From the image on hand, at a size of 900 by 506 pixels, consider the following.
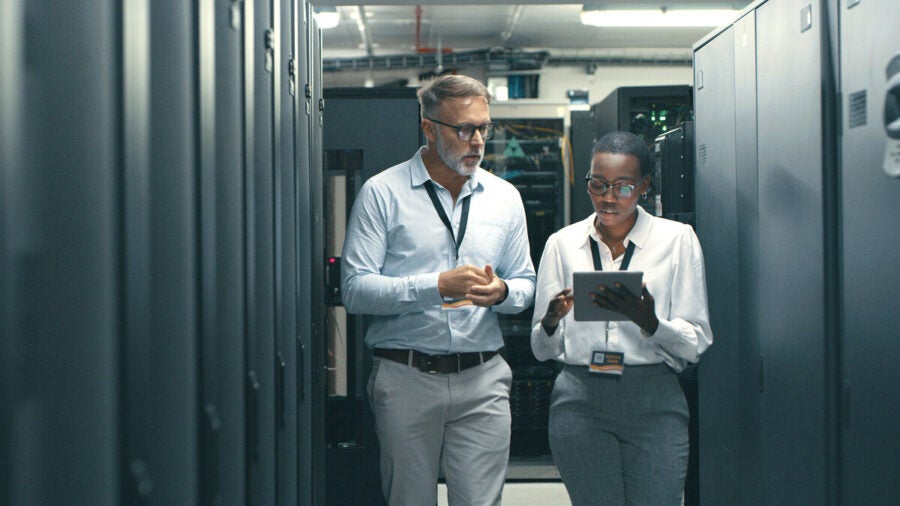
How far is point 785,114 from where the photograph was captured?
8.09 ft

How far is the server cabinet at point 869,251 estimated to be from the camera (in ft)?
6.01

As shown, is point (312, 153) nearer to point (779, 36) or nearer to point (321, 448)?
point (321, 448)

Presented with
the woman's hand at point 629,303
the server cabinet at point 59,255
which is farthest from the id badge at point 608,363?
the server cabinet at point 59,255

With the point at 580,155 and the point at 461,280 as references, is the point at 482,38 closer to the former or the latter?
the point at 580,155

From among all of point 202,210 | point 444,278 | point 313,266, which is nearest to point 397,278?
point 444,278

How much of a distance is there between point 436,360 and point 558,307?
0.38 m

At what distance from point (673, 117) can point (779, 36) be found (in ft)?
6.61

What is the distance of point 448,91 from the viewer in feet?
8.21

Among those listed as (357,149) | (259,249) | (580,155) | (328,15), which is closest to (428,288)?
(259,249)

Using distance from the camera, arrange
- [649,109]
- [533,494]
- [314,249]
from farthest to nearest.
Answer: [533,494]
[649,109]
[314,249]

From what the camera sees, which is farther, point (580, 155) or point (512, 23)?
Result: point (512, 23)

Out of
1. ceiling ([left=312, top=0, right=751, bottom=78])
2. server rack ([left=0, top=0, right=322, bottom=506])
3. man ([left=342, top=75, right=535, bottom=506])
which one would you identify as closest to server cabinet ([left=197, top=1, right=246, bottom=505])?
server rack ([left=0, top=0, right=322, bottom=506])

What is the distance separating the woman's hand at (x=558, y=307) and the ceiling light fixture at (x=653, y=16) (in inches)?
230

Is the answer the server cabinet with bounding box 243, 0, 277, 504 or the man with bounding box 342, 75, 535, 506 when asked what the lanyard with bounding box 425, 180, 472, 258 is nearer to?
the man with bounding box 342, 75, 535, 506
